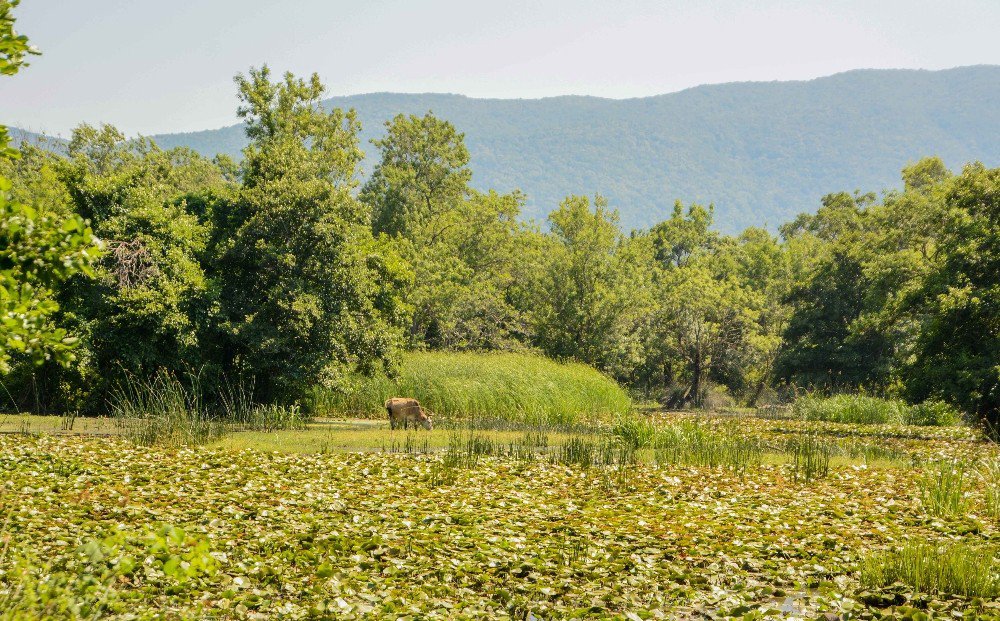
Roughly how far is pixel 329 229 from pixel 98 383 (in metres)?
8.05

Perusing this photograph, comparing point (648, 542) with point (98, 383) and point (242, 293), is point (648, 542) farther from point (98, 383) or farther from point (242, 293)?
point (98, 383)

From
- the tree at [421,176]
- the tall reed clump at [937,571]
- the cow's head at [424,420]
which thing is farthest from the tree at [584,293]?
the tall reed clump at [937,571]

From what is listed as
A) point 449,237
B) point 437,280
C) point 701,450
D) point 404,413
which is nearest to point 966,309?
point 701,450

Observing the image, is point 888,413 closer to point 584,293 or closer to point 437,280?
point 584,293

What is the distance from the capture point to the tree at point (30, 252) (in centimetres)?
528

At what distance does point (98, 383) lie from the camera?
84.5ft

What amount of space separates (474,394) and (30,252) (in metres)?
23.1

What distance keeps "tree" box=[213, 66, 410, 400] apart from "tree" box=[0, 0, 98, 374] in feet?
63.0

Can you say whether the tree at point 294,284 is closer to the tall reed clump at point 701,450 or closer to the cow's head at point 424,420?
the cow's head at point 424,420

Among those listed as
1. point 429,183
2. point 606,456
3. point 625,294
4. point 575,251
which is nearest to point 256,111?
point 429,183

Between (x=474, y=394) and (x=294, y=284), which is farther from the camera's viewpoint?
(x=474, y=394)

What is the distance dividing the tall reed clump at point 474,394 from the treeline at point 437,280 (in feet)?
3.31

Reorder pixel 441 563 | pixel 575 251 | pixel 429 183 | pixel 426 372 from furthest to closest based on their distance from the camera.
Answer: pixel 429 183, pixel 575 251, pixel 426 372, pixel 441 563

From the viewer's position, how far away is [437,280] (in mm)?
47625
